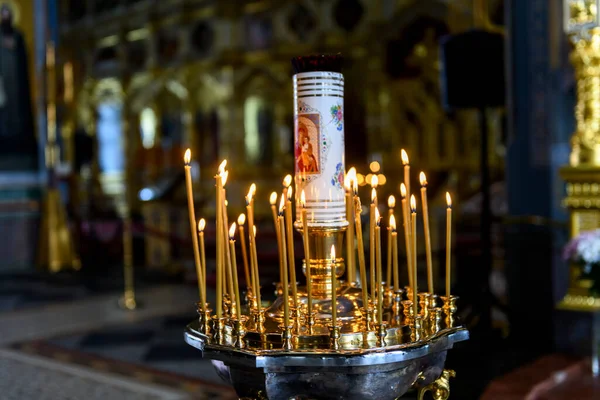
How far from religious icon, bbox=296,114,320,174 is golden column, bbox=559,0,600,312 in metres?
2.39

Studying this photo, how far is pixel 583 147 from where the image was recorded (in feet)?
11.9

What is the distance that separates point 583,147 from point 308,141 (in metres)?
2.48

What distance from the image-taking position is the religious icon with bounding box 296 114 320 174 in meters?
1.57

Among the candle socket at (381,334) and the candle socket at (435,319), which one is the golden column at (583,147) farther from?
the candle socket at (381,334)

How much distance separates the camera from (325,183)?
1577mm

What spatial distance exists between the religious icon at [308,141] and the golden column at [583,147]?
239cm

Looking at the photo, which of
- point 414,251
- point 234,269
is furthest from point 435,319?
point 234,269

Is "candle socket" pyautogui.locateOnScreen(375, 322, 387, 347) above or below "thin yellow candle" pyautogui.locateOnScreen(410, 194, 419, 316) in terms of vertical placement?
below

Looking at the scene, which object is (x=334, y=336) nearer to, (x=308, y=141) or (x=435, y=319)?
(x=435, y=319)

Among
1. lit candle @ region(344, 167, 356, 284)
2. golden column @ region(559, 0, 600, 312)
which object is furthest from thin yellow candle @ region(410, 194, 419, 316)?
golden column @ region(559, 0, 600, 312)

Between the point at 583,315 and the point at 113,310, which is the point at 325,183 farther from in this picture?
the point at 113,310

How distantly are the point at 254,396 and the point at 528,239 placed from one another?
3.20m

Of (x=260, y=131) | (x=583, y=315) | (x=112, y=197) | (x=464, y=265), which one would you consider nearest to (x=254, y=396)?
(x=583, y=315)

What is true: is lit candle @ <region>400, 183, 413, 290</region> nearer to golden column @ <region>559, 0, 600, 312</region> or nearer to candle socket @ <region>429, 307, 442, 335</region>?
candle socket @ <region>429, 307, 442, 335</region>
